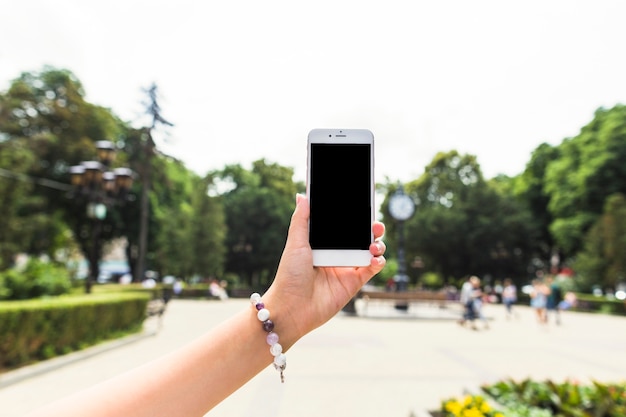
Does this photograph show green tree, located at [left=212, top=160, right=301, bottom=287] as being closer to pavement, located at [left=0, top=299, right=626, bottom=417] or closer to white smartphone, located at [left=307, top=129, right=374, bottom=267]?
pavement, located at [left=0, top=299, right=626, bottom=417]

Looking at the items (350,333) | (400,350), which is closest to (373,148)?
(400,350)

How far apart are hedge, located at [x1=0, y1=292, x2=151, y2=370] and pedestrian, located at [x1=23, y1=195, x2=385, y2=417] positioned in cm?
874

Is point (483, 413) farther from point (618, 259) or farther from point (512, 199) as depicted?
point (512, 199)

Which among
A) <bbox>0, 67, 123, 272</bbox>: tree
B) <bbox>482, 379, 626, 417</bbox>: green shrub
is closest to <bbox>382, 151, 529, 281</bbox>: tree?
<bbox>0, 67, 123, 272</bbox>: tree

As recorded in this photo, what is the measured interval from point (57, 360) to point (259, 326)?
1010cm

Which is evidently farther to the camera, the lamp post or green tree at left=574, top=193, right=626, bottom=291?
green tree at left=574, top=193, right=626, bottom=291

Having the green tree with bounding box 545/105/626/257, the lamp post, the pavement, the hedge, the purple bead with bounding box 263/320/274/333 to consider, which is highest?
the green tree with bounding box 545/105/626/257

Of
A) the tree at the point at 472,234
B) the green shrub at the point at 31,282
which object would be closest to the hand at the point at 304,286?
the green shrub at the point at 31,282

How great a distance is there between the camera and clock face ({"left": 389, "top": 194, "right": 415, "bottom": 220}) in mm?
28828

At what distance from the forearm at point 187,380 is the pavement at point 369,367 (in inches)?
190

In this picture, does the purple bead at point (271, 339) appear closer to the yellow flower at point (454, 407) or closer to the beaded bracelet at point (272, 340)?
the beaded bracelet at point (272, 340)

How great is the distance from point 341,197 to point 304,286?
46 centimetres

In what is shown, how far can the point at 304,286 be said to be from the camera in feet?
5.17

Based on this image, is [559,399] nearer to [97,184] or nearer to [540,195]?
[97,184]
